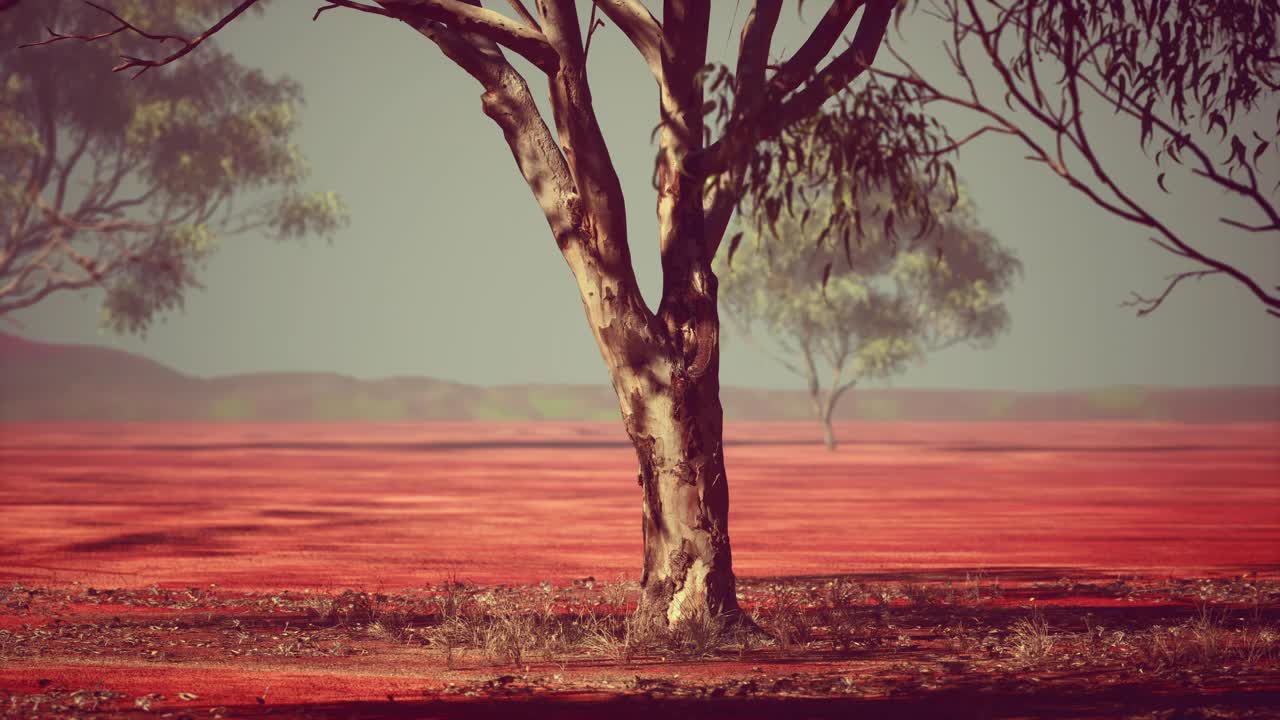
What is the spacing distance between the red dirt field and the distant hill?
3089 inches

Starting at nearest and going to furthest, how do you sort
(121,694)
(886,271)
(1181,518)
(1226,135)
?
1. (121,694)
2. (1226,135)
3. (1181,518)
4. (886,271)

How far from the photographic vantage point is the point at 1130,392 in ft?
400

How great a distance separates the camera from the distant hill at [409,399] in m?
111

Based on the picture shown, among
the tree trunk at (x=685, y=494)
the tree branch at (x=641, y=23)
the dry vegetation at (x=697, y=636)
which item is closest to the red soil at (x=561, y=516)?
the dry vegetation at (x=697, y=636)

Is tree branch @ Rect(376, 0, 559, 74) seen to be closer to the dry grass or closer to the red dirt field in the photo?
the red dirt field

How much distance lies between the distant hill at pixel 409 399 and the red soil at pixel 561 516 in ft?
217

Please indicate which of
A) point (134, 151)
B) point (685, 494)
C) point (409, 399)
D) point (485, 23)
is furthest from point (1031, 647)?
point (409, 399)

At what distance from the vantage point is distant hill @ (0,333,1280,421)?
111250 mm

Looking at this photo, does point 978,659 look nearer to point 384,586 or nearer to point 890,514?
point 384,586

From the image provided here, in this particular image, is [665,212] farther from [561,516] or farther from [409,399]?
[409,399]

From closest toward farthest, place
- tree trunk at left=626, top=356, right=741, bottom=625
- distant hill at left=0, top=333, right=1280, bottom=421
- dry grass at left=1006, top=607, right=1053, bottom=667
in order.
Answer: dry grass at left=1006, top=607, right=1053, bottom=667 → tree trunk at left=626, top=356, right=741, bottom=625 → distant hill at left=0, top=333, right=1280, bottom=421

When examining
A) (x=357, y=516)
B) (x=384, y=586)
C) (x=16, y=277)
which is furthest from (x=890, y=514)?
(x=16, y=277)

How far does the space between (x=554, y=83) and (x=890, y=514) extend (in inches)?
626

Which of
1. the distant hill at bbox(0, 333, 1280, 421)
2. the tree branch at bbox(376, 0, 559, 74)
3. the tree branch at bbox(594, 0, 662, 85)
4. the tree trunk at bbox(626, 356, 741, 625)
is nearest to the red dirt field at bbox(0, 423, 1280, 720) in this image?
the tree trunk at bbox(626, 356, 741, 625)
